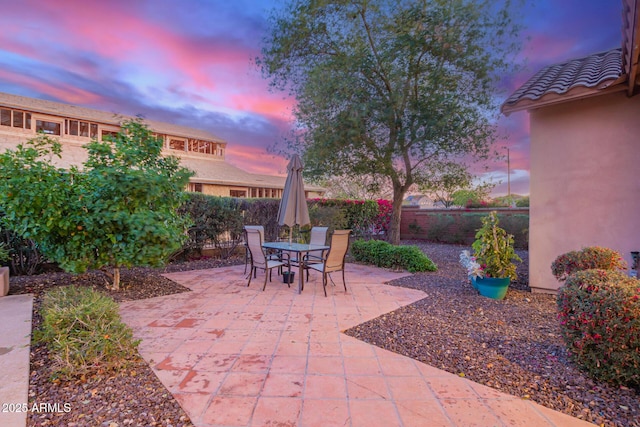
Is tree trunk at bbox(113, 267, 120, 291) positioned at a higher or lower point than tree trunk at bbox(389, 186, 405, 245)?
lower

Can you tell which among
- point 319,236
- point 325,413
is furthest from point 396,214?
point 325,413

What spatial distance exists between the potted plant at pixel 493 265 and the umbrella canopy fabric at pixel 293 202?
3.31 meters

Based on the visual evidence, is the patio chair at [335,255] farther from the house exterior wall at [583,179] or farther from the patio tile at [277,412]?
the house exterior wall at [583,179]

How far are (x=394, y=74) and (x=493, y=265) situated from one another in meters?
5.15

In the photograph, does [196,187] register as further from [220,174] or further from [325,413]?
[325,413]

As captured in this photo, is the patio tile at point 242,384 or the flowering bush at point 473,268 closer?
the patio tile at point 242,384

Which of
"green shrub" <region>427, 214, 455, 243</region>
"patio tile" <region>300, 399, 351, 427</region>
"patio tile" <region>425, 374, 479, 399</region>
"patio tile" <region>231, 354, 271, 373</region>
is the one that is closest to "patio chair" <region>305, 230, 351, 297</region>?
"patio tile" <region>231, 354, 271, 373</region>

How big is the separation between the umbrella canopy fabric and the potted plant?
3.31 metres

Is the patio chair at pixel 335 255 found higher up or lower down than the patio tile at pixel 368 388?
higher up

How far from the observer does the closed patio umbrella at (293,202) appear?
6.56 m

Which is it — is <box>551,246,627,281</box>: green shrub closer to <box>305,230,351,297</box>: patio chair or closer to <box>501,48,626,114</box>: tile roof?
<box>501,48,626,114</box>: tile roof

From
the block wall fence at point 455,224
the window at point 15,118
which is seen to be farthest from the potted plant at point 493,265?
the window at point 15,118

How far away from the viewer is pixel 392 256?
7758mm

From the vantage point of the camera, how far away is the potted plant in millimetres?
5105
